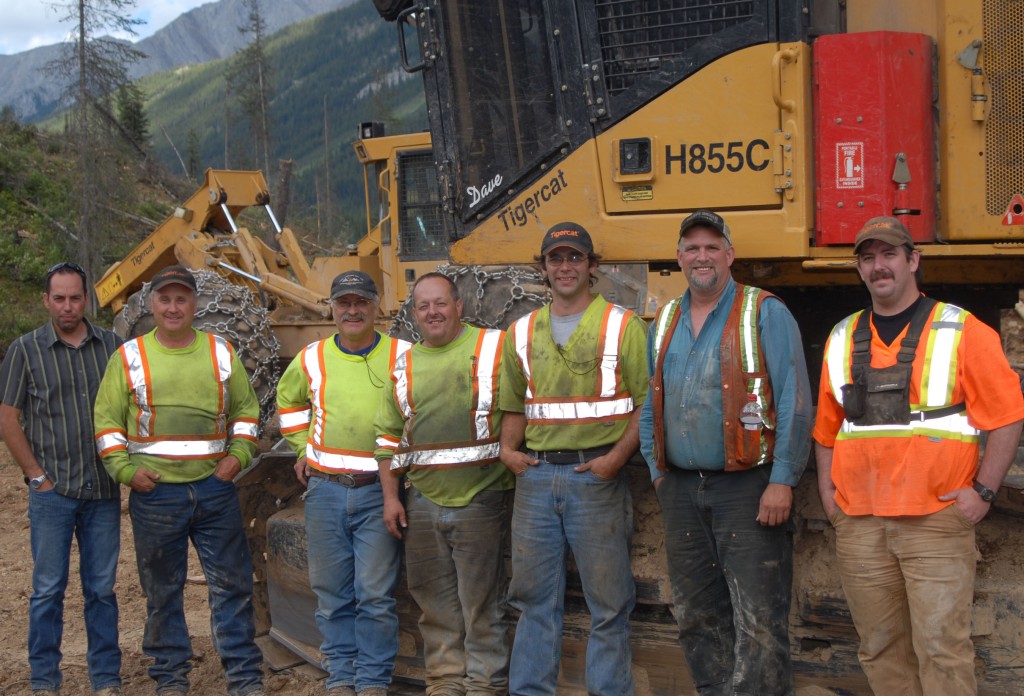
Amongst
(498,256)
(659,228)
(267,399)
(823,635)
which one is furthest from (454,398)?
(267,399)

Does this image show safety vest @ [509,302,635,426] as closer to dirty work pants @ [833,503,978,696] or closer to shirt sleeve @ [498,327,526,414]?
shirt sleeve @ [498,327,526,414]

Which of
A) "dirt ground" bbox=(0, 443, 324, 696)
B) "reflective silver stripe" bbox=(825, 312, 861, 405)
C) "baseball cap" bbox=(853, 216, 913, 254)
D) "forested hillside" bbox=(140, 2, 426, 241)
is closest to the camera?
"baseball cap" bbox=(853, 216, 913, 254)

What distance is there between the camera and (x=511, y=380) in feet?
16.2

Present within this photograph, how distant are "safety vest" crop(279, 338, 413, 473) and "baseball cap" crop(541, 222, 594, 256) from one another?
1030mm

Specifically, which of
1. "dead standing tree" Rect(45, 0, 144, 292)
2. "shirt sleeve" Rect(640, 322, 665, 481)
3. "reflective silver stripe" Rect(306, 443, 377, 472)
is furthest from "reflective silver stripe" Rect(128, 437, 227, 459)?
"dead standing tree" Rect(45, 0, 144, 292)

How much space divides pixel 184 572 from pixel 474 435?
1.70 meters

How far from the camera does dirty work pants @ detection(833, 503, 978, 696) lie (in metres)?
3.85

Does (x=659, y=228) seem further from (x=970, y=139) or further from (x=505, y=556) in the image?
(x=505, y=556)

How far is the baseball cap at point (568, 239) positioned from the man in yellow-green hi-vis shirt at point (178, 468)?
1.90 m

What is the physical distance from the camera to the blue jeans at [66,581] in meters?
5.46

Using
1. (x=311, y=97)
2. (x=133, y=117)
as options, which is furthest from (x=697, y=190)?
(x=311, y=97)

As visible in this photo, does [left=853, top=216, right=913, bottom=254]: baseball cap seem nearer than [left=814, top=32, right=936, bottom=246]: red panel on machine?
Yes

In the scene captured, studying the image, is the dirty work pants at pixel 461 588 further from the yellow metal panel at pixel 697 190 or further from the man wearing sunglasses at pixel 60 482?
the man wearing sunglasses at pixel 60 482

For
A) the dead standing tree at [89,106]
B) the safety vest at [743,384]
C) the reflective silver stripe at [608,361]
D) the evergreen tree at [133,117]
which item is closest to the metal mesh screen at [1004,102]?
the safety vest at [743,384]
